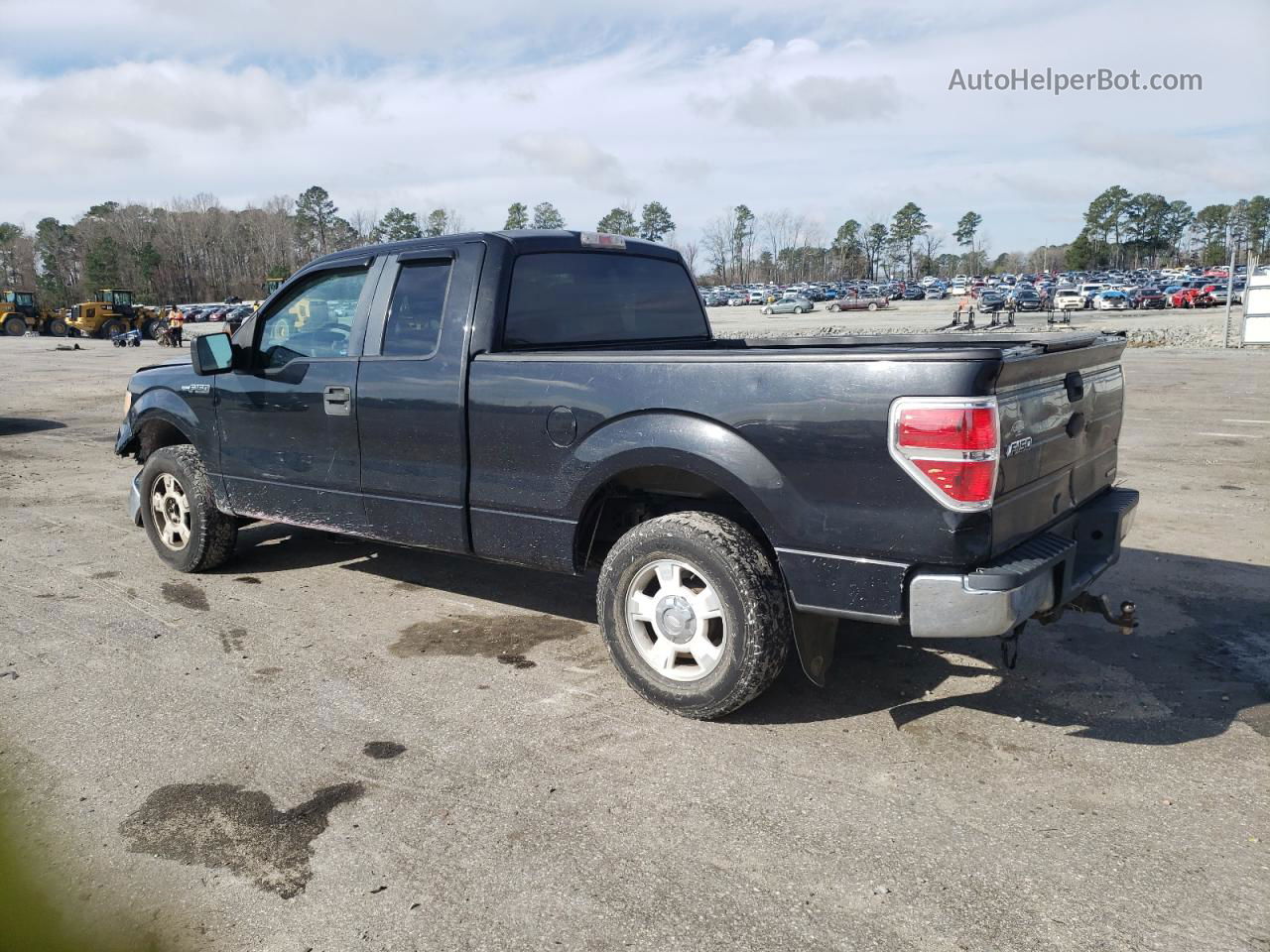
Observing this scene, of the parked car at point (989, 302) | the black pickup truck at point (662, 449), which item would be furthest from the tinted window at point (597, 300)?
the parked car at point (989, 302)

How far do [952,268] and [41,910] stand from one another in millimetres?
164874

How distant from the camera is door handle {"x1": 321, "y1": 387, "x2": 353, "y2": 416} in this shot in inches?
193

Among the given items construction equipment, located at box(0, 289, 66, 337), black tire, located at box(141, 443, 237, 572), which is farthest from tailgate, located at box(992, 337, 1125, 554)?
construction equipment, located at box(0, 289, 66, 337)

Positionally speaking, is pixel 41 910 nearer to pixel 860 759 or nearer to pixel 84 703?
pixel 860 759

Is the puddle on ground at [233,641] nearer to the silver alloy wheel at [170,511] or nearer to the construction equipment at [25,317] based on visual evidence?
the silver alloy wheel at [170,511]

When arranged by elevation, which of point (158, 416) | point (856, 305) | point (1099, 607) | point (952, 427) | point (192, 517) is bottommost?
point (856, 305)

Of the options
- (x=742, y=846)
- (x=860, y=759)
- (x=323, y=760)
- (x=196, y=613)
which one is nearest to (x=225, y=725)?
(x=323, y=760)

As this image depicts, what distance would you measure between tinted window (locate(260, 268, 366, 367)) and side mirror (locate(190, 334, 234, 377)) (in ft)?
0.60

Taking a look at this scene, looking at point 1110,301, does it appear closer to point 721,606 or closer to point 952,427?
point 721,606

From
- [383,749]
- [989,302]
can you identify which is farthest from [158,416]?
[989,302]

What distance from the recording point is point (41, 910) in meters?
1.26

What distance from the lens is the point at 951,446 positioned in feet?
10.2

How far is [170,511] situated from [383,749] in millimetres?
3344

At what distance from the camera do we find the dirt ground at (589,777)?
8.85 ft
